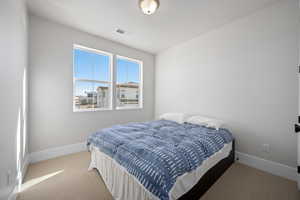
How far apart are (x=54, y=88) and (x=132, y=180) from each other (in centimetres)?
248

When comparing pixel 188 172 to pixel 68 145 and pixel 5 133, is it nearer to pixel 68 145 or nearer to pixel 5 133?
pixel 5 133

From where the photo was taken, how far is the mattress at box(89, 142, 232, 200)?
128 cm

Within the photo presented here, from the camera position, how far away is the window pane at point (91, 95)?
123 inches

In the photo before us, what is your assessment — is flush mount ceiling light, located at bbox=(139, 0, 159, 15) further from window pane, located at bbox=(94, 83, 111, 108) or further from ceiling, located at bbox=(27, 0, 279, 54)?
window pane, located at bbox=(94, 83, 111, 108)

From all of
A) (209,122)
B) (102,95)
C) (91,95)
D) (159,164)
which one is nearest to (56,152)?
(91,95)

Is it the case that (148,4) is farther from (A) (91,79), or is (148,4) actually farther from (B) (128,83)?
(B) (128,83)

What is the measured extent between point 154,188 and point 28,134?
2.65 m

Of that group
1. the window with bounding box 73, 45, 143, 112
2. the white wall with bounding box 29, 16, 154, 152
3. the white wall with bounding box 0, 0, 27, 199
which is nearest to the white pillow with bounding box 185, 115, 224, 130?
the window with bounding box 73, 45, 143, 112

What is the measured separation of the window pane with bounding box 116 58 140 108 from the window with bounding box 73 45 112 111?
0.95ft

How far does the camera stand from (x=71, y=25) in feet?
9.17

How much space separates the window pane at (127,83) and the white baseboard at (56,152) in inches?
55.7

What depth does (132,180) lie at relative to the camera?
1384 mm

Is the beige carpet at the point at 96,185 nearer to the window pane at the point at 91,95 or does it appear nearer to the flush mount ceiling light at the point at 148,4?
the window pane at the point at 91,95

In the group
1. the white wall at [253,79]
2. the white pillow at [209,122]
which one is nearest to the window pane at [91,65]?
the white wall at [253,79]
